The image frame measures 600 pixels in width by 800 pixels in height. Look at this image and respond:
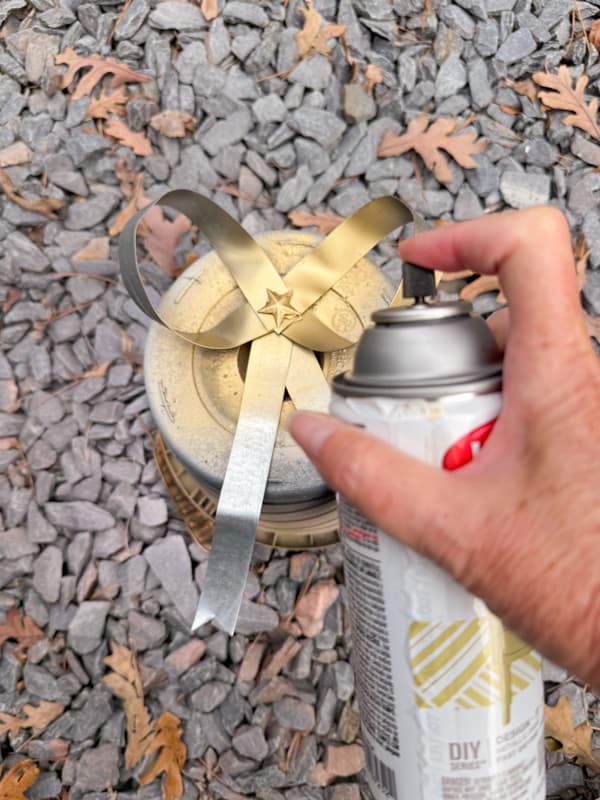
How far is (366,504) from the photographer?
2.10ft

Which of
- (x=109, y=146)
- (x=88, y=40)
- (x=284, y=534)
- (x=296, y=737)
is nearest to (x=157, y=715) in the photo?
(x=296, y=737)

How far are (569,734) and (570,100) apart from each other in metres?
1.38

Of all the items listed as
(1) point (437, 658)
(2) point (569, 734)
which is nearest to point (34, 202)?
(1) point (437, 658)

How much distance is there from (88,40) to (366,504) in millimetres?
1452

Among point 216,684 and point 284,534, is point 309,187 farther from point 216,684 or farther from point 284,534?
point 216,684

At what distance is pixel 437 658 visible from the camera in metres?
0.67

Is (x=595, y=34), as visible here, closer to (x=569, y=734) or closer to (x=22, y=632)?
(x=569, y=734)

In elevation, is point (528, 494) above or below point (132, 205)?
above

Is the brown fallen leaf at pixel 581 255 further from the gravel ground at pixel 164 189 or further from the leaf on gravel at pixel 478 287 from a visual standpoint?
the leaf on gravel at pixel 478 287

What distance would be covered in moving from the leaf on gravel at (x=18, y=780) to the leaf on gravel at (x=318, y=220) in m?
1.27

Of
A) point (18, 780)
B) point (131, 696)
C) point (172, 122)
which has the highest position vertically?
point (172, 122)

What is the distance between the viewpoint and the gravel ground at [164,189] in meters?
1.39

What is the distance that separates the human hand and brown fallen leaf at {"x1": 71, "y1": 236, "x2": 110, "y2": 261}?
1.06 meters

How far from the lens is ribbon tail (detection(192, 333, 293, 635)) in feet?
3.29
